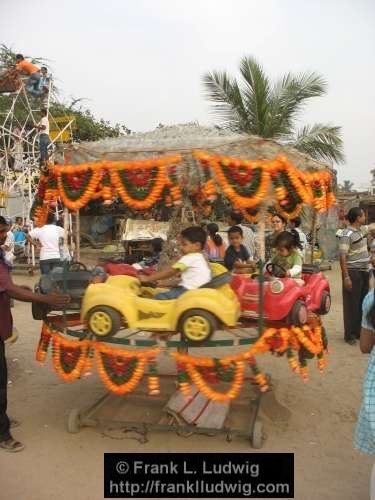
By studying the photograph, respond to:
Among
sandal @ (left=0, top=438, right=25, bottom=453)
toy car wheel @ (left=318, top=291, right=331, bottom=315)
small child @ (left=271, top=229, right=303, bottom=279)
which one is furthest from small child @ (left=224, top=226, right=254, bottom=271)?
sandal @ (left=0, top=438, right=25, bottom=453)

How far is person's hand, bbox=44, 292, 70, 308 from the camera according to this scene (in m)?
3.82

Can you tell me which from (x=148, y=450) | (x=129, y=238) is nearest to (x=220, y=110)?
(x=129, y=238)

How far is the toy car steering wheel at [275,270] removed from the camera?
450 cm

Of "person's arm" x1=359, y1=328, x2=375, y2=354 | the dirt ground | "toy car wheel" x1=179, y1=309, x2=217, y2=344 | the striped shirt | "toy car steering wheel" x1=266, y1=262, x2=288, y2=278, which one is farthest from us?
the striped shirt

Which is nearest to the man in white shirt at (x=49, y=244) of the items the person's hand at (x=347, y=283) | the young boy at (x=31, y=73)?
the person's hand at (x=347, y=283)

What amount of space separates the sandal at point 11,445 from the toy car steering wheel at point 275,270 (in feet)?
8.40

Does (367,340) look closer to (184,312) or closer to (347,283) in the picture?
(184,312)

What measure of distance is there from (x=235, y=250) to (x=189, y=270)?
6.51 ft

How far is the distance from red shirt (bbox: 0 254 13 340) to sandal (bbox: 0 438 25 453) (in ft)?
2.68

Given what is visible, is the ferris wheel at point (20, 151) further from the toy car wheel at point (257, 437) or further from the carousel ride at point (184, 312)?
the toy car wheel at point (257, 437)

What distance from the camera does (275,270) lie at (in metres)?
4.60

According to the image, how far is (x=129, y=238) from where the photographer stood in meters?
12.9

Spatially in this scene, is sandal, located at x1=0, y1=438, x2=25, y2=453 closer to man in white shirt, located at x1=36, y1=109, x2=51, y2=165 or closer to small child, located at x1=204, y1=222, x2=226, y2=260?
small child, located at x1=204, y1=222, x2=226, y2=260

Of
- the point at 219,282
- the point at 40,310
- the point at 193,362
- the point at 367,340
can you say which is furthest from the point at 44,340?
the point at 367,340
